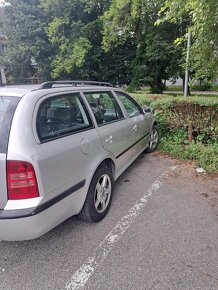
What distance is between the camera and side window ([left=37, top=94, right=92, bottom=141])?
209 centimetres

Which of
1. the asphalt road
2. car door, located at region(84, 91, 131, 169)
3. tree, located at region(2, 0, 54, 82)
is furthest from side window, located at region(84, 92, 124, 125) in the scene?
tree, located at region(2, 0, 54, 82)

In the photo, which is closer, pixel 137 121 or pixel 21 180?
pixel 21 180

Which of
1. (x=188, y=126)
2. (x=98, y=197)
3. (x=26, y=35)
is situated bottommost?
(x=98, y=197)

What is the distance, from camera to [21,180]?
6.10 feet

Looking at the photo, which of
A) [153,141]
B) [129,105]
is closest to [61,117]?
[129,105]

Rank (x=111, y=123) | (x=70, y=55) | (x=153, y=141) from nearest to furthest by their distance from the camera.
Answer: (x=111, y=123) < (x=153, y=141) < (x=70, y=55)

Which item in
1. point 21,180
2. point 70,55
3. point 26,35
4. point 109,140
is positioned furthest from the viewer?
point 26,35

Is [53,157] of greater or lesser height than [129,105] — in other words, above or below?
below

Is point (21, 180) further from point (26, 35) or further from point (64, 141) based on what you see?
point (26, 35)

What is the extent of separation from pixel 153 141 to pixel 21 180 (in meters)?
3.86

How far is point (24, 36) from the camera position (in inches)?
591

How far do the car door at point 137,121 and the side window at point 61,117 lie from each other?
49.8 inches

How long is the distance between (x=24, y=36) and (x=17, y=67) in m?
2.28

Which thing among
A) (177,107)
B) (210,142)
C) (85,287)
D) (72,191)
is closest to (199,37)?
(177,107)
